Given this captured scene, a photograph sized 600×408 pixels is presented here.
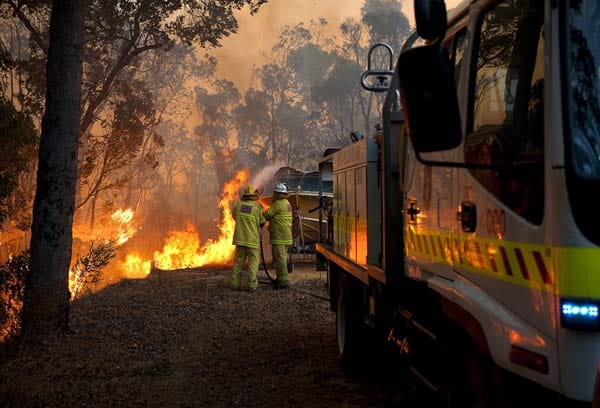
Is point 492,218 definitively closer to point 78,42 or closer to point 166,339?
point 166,339

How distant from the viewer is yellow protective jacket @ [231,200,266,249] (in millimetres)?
12430

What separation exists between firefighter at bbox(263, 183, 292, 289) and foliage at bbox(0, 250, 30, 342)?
17.1ft

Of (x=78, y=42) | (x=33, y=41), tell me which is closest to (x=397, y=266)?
(x=78, y=42)

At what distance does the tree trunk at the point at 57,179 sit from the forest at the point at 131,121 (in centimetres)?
2

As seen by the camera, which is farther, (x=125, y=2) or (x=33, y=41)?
(x=33, y=41)

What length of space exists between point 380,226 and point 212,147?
53.9 metres

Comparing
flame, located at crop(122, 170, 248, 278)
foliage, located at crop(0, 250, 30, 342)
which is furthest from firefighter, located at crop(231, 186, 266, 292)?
flame, located at crop(122, 170, 248, 278)

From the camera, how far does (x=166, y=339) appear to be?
8305 mm

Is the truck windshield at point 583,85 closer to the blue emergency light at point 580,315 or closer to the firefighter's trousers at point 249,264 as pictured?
the blue emergency light at point 580,315

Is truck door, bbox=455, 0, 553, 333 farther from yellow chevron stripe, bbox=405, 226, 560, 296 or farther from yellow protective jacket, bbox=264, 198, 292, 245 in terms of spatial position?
yellow protective jacket, bbox=264, 198, 292, 245

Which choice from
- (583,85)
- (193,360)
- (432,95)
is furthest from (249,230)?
(583,85)

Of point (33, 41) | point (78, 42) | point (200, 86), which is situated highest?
point (200, 86)

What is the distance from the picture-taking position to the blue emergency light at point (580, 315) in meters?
2.02

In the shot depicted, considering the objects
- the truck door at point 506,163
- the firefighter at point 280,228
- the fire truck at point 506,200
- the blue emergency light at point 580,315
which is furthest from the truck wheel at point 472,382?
the firefighter at point 280,228
